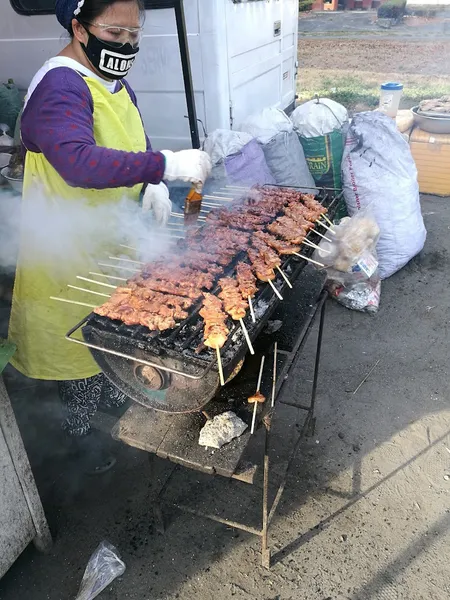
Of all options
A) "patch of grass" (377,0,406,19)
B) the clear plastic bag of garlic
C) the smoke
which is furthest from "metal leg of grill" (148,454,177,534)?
"patch of grass" (377,0,406,19)

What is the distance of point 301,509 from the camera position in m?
3.45

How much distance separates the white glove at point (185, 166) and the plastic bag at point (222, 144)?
2.81 meters

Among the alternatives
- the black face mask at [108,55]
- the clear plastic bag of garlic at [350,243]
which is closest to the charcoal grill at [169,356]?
the black face mask at [108,55]

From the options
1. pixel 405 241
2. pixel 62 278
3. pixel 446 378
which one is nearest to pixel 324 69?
pixel 405 241

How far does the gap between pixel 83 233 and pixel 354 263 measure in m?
2.98

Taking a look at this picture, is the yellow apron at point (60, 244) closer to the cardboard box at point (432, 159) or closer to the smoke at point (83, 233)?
the smoke at point (83, 233)

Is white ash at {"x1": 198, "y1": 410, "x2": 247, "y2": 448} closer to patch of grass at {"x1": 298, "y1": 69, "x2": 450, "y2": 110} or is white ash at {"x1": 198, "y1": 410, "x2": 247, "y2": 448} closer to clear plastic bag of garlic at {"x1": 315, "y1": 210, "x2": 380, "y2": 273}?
clear plastic bag of garlic at {"x1": 315, "y1": 210, "x2": 380, "y2": 273}

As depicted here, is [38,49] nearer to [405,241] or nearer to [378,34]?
[405,241]

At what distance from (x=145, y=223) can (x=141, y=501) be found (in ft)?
6.70

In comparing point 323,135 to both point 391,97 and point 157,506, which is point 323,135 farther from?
point 157,506

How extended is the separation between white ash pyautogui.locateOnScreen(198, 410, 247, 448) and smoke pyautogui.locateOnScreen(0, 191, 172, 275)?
1.12 m

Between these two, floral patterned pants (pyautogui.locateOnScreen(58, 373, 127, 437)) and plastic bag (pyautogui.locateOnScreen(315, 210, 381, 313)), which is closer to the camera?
floral patterned pants (pyautogui.locateOnScreen(58, 373, 127, 437))

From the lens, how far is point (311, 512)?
3.43 meters

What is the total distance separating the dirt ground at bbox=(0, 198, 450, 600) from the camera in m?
3.03
